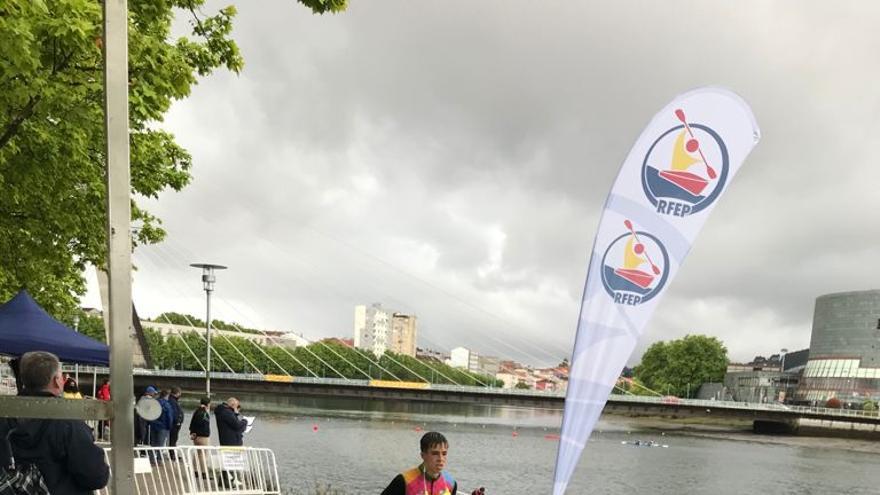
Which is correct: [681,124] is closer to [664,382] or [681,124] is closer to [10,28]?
[10,28]

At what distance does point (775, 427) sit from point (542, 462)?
5639cm

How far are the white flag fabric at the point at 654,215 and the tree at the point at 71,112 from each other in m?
4.07

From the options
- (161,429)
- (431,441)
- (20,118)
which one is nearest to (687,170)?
(431,441)

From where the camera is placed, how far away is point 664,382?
465ft

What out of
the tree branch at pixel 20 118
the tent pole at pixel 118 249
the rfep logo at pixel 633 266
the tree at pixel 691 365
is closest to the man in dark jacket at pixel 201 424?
the tree branch at pixel 20 118

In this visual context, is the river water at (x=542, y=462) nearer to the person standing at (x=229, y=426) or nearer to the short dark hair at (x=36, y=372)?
the person standing at (x=229, y=426)

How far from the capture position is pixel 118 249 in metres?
3.13

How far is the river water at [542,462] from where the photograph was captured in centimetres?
3331

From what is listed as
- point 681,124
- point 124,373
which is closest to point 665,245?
point 681,124

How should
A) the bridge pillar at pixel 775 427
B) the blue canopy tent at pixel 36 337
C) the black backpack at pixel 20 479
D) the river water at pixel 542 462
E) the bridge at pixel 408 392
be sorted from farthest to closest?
the bridge pillar at pixel 775 427, the bridge at pixel 408 392, the river water at pixel 542 462, the blue canopy tent at pixel 36 337, the black backpack at pixel 20 479

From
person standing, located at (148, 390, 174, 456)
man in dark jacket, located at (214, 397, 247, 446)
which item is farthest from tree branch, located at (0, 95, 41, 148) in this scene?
person standing, located at (148, 390, 174, 456)

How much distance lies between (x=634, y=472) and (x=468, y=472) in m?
10.3

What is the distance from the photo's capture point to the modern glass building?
118 metres

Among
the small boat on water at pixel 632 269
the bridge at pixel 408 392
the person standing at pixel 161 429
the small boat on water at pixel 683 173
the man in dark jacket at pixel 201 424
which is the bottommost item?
the bridge at pixel 408 392
